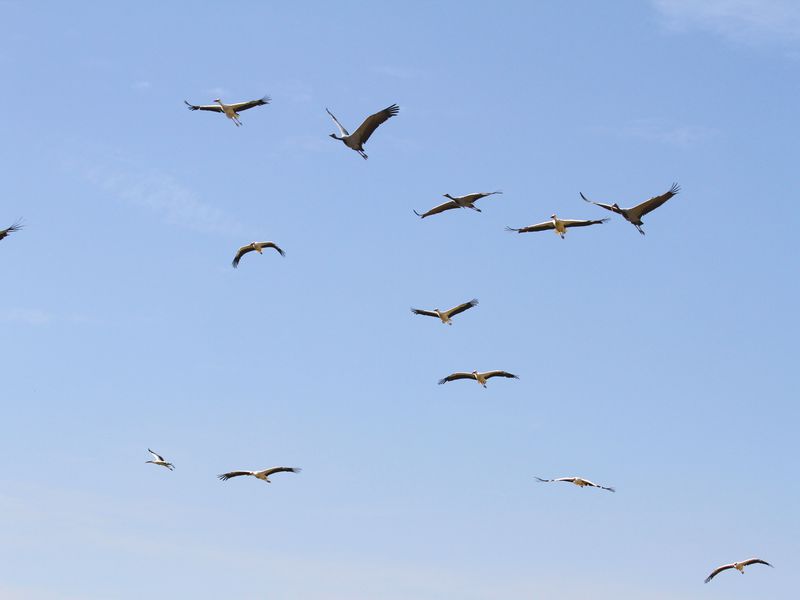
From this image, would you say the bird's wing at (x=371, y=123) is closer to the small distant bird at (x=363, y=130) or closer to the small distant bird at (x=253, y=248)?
the small distant bird at (x=363, y=130)

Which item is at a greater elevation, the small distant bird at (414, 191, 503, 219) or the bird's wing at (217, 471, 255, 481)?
the small distant bird at (414, 191, 503, 219)

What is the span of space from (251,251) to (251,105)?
13258mm

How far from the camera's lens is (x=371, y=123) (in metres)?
61.3

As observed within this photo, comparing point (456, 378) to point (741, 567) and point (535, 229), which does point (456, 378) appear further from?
point (741, 567)

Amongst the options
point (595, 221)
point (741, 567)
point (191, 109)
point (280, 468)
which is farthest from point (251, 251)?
point (741, 567)

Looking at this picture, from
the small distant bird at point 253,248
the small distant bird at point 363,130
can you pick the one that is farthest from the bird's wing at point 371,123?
the small distant bird at point 253,248

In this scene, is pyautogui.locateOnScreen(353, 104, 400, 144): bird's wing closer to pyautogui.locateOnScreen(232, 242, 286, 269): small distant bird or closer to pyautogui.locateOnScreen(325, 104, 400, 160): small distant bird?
pyautogui.locateOnScreen(325, 104, 400, 160): small distant bird

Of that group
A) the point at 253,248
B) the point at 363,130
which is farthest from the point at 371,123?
the point at 253,248

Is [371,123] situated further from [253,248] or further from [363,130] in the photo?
[253,248]

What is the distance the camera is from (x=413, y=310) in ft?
246

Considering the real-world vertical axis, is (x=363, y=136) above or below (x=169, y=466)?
above

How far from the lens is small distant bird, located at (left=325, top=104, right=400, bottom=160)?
60.6 m

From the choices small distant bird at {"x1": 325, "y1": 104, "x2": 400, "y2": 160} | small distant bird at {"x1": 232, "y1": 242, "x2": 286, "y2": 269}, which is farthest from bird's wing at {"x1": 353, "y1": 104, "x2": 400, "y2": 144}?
small distant bird at {"x1": 232, "y1": 242, "x2": 286, "y2": 269}

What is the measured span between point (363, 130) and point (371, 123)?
711 millimetres
